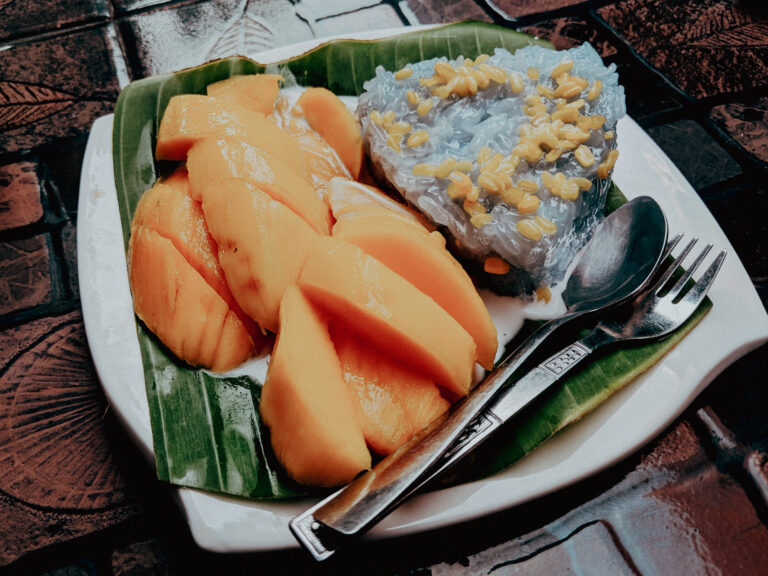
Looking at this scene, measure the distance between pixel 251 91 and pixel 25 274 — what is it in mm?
797

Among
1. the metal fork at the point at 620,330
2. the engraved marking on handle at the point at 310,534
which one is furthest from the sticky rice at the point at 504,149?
the engraved marking on handle at the point at 310,534

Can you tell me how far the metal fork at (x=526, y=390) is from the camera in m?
0.96

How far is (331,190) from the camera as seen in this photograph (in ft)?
4.58

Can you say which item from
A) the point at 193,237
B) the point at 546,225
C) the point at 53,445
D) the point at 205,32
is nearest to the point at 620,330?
the point at 546,225

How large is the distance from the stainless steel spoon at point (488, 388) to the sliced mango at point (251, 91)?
0.95 meters

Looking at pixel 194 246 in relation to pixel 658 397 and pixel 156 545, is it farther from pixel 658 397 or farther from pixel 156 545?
pixel 658 397

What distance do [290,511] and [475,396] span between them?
41 centimetres

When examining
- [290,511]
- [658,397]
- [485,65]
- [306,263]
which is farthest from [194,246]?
[658,397]

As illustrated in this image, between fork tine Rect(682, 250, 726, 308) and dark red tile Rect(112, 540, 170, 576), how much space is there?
50.5 inches

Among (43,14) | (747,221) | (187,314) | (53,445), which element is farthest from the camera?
(43,14)

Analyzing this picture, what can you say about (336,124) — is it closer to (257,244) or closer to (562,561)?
(257,244)

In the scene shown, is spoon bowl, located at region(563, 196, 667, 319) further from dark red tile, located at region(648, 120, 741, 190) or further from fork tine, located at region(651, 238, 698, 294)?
dark red tile, located at region(648, 120, 741, 190)

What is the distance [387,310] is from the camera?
1109mm

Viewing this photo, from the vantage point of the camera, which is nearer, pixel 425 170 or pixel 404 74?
pixel 425 170
